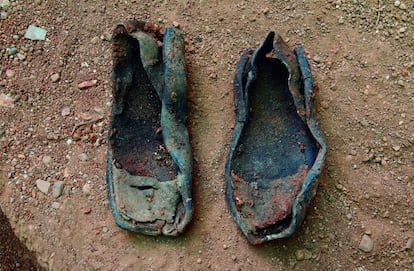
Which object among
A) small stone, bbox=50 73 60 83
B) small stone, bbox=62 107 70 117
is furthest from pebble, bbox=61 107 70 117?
small stone, bbox=50 73 60 83

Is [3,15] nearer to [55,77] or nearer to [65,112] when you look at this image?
[55,77]

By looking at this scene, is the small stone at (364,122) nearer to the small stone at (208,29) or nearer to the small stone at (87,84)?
the small stone at (208,29)

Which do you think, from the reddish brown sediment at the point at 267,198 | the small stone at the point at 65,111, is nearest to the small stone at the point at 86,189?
the small stone at the point at 65,111

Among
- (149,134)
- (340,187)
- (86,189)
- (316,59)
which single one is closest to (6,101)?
(86,189)

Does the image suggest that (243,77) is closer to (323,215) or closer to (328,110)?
(328,110)

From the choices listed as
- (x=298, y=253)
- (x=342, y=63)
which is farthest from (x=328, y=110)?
(x=298, y=253)

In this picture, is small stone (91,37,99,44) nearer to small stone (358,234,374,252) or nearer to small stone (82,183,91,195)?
small stone (82,183,91,195)

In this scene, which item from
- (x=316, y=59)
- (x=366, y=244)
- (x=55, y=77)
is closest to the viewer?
(x=366, y=244)
